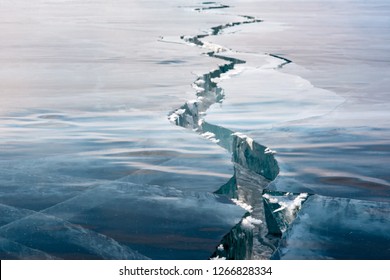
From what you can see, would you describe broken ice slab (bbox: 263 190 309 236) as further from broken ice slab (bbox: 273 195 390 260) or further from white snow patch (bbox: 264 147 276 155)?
white snow patch (bbox: 264 147 276 155)

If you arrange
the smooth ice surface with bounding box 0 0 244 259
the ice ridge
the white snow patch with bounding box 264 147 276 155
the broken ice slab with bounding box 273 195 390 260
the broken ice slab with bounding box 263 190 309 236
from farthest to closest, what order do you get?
the white snow patch with bounding box 264 147 276 155 < the broken ice slab with bounding box 263 190 309 236 < the ice ridge < the smooth ice surface with bounding box 0 0 244 259 < the broken ice slab with bounding box 273 195 390 260

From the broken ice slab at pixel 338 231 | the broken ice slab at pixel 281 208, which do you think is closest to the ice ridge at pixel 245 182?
the broken ice slab at pixel 281 208

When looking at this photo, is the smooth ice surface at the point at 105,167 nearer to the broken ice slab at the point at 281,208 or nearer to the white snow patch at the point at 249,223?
the white snow patch at the point at 249,223

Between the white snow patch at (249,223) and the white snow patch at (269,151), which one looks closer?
the white snow patch at (249,223)

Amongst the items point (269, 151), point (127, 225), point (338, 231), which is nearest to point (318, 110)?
point (269, 151)

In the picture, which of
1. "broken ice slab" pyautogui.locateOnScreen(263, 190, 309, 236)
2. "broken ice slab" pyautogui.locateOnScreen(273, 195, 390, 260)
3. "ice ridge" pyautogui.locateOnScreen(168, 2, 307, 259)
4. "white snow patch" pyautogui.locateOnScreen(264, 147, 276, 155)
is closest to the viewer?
"broken ice slab" pyautogui.locateOnScreen(273, 195, 390, 260)

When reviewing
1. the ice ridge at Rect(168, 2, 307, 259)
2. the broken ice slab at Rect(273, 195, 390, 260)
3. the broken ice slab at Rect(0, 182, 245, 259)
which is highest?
the broken ice slab at Rect(273, 195, 390, 260)

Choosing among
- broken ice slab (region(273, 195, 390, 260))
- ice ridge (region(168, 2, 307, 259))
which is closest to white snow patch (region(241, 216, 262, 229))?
ice ridge (region(168, 2, 307, 259))

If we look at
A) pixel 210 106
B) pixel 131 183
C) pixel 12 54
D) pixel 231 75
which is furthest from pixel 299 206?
pixel 12 54

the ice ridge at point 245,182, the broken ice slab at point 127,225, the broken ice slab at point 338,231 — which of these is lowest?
the ice ridge at point 245,182
